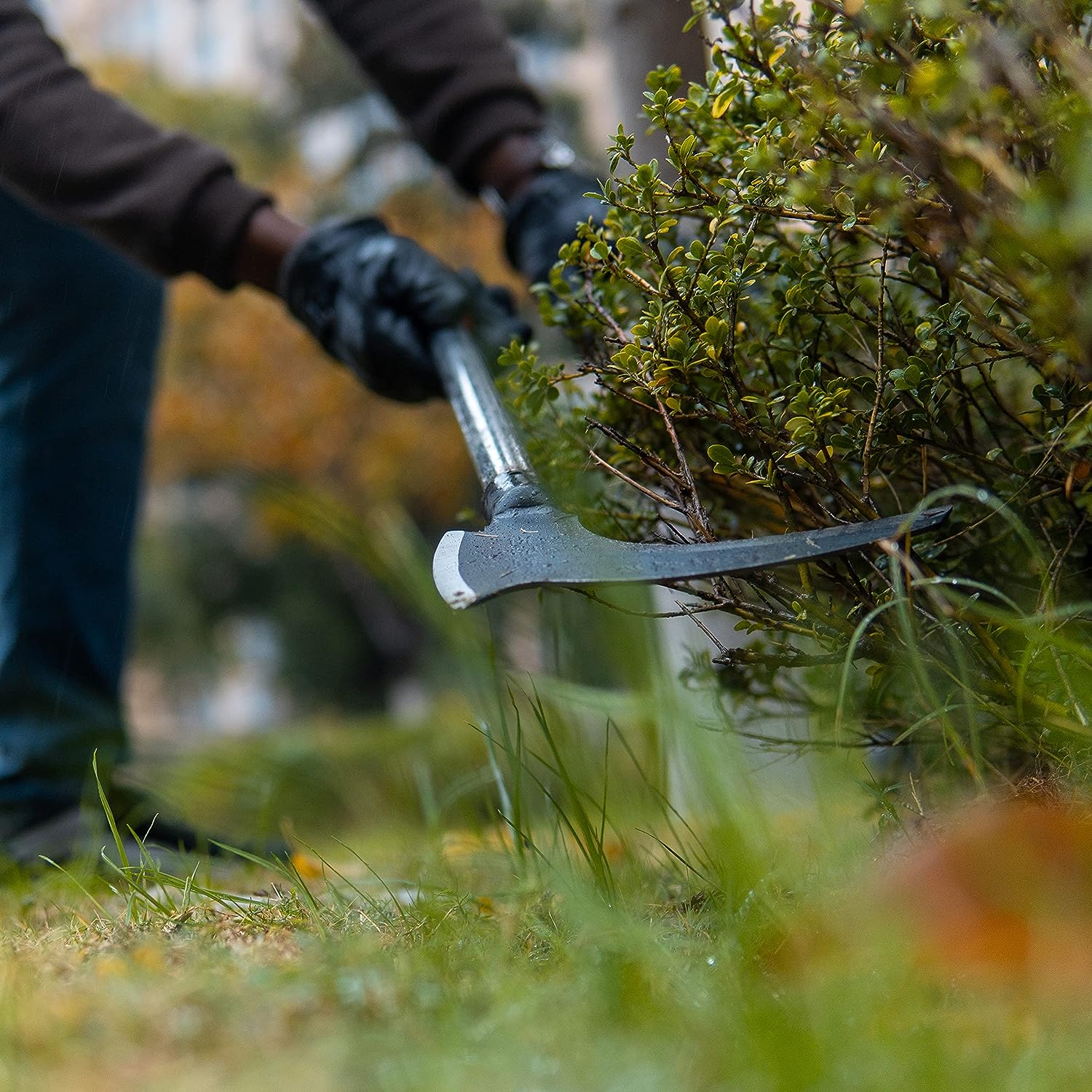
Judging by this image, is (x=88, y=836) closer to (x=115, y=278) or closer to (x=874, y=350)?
(x=115, y=278)

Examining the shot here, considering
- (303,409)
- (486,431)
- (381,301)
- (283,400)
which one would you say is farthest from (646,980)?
(283,400)

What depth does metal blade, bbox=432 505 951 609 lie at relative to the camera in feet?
→ 2.74

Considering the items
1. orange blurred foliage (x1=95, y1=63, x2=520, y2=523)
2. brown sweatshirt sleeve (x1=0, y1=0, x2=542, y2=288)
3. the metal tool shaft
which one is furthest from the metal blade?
orange blurred foliage (x1=95, y1=63, x2=520, y2=523)

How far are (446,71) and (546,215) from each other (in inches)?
18.8

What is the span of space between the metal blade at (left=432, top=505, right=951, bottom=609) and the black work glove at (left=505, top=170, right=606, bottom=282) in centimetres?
83

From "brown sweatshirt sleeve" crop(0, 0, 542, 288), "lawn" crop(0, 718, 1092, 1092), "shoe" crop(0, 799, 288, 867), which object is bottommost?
"shoe" crop(0, 799, 288, 867)

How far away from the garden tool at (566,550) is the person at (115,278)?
0.67 meters

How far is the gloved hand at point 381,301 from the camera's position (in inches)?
63.8

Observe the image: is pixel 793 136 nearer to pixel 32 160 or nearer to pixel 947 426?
pixel 947 426

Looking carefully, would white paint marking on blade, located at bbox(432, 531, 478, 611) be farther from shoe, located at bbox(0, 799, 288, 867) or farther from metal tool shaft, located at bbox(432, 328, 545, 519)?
shoe, located at bbox(0, 799, 288, 867)

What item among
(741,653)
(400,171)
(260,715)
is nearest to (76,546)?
(741,653)

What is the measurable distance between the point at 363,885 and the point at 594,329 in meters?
0.83

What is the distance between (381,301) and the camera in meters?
1.66

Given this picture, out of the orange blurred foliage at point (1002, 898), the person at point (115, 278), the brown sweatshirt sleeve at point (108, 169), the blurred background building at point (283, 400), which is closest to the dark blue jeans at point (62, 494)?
the person at point (115, 278)
